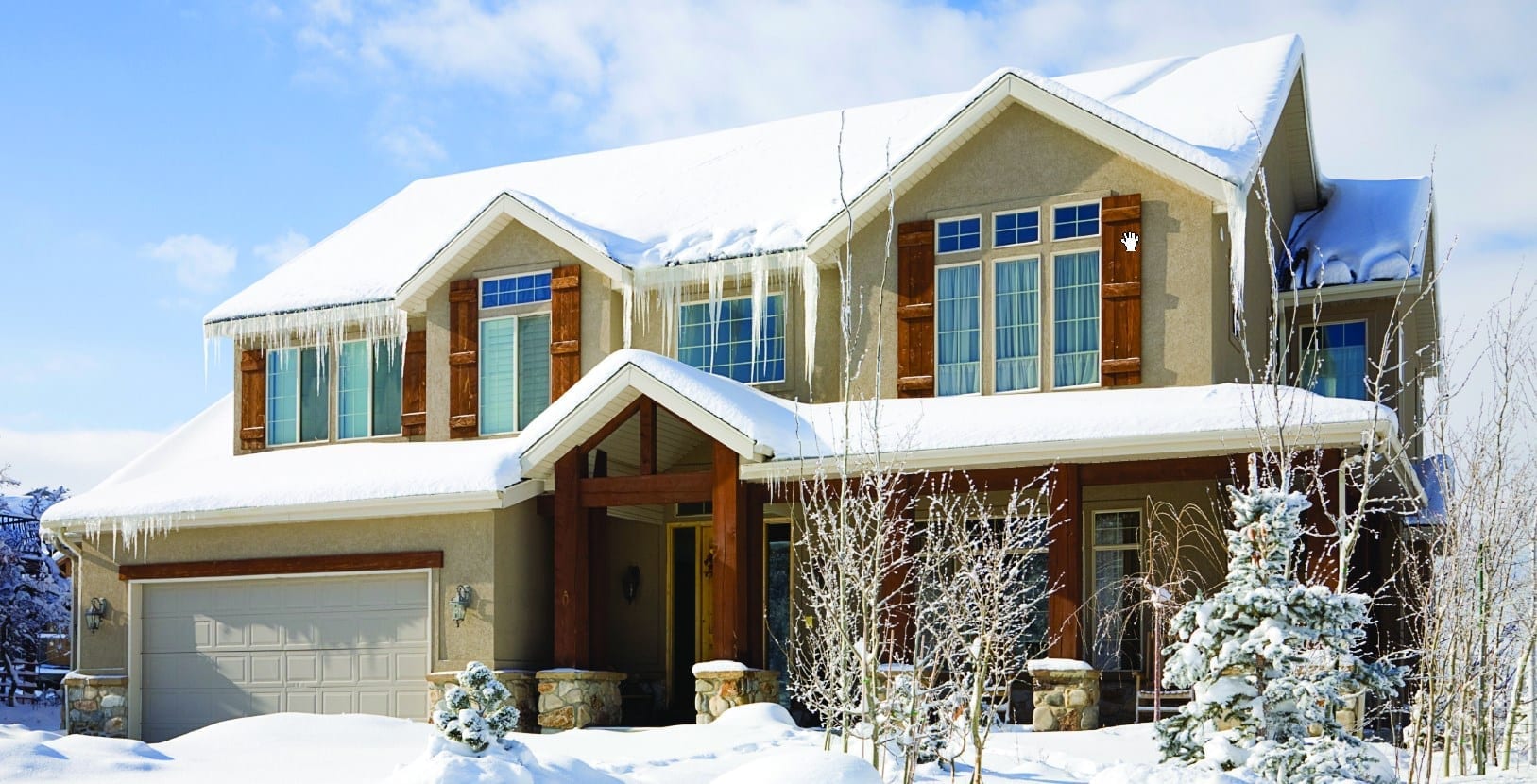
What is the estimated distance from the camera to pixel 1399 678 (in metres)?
8.88

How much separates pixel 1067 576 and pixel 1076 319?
2780mm

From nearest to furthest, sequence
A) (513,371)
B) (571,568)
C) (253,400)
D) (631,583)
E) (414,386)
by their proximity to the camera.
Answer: (571,568) → (631,583) → (513,371) → (414,386) → (253,400)

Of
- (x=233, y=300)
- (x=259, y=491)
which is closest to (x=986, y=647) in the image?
(x=259, y=491)

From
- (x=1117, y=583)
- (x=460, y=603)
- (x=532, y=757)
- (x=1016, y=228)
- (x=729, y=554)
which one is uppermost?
(x=1016, y=228)

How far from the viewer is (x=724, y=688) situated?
45.3ft

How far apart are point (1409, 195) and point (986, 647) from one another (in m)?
10.2

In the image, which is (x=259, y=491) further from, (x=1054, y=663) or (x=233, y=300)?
(x=1054, y=663)

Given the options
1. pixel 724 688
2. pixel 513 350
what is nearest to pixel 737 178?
pixel 513 350

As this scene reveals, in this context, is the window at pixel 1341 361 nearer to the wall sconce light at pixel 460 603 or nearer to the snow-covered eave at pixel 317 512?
the snow-covered eave at pixel 317 512

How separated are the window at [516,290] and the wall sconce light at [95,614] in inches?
197

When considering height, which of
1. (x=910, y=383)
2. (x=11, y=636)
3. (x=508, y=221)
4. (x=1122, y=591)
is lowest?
(x=11, y=636)

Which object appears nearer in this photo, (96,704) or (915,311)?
(915,311)

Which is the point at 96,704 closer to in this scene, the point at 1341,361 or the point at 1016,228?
the point at 1016,228

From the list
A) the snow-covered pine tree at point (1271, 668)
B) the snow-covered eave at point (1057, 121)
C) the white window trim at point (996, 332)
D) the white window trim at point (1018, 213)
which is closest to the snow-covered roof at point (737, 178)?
the snow-covered eave at point (1057, 121)
